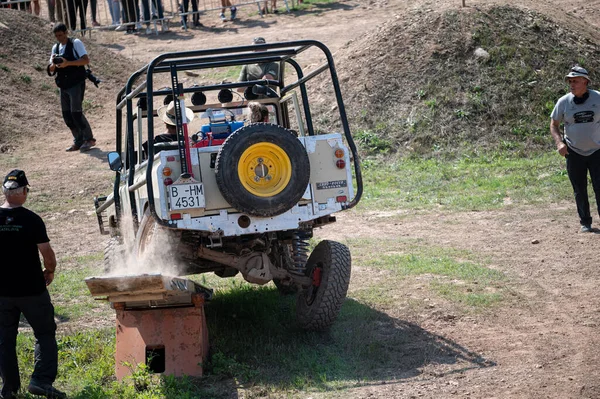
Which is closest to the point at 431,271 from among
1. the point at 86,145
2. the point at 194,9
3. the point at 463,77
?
the point at 463,77

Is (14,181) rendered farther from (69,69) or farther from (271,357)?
(69,69)

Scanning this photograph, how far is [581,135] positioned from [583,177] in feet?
1.75

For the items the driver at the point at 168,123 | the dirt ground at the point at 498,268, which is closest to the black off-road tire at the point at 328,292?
the dirt ground at the point at 498,268

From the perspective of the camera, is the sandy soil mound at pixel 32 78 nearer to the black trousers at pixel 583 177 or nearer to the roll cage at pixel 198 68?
the roll cage at pixel 198 68

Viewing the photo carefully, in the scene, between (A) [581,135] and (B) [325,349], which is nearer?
(B) [325,349]

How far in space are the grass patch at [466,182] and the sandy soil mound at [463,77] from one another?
561mm

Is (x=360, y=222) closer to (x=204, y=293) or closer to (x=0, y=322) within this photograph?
(x=204, y=293)

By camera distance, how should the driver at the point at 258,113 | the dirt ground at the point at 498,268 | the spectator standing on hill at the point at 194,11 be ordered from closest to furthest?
the dirt ground at the point at 498,268
the driver at the point at 258,113
the spectator standing on hill at the point at 194,11

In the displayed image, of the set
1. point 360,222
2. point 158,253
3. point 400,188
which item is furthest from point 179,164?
point 400,188

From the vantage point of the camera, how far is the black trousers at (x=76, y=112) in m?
15.2

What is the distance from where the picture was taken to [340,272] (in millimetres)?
7414

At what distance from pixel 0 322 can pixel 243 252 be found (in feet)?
6.82

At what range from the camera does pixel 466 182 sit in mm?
13203

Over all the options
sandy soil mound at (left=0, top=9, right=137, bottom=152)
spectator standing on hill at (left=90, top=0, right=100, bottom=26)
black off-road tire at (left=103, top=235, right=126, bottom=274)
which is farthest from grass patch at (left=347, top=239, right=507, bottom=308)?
spectator standing on hill at (left=90, top=0, right=100, bottom=26)
